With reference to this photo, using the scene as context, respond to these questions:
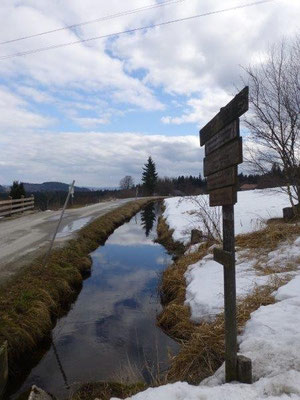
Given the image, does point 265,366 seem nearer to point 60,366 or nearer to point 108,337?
point 60,366

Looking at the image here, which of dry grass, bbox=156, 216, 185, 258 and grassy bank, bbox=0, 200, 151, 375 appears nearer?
grassy bank, bbox=0, 200, 151, 375

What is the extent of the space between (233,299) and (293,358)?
3.27ft

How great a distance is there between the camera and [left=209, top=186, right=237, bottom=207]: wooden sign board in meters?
3.68

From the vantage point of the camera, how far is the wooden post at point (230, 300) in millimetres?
3811

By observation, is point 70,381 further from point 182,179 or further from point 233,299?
point 182,179

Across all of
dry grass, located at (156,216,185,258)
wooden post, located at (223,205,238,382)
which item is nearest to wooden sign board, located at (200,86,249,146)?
wooden post, located at (223,205,238,382)

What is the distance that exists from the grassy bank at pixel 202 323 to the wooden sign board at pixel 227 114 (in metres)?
2.78

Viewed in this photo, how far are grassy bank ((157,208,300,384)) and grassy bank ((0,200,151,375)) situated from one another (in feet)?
7.69

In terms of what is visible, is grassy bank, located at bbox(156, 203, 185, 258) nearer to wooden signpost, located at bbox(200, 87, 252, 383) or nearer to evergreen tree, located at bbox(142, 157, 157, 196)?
wooden signpost, located at bbox(200, 87, 252, 383)

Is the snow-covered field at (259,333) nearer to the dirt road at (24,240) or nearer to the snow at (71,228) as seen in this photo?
the dirt road at (24,240)

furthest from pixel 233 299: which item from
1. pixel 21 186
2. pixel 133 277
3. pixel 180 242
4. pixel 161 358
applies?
pixel 21 186

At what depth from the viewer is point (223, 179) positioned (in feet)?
12.8

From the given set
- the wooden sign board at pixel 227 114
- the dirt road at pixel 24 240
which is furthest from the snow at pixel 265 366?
the dirt road at pixel 24 240

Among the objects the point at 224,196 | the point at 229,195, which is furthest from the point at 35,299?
the point at 229,195
